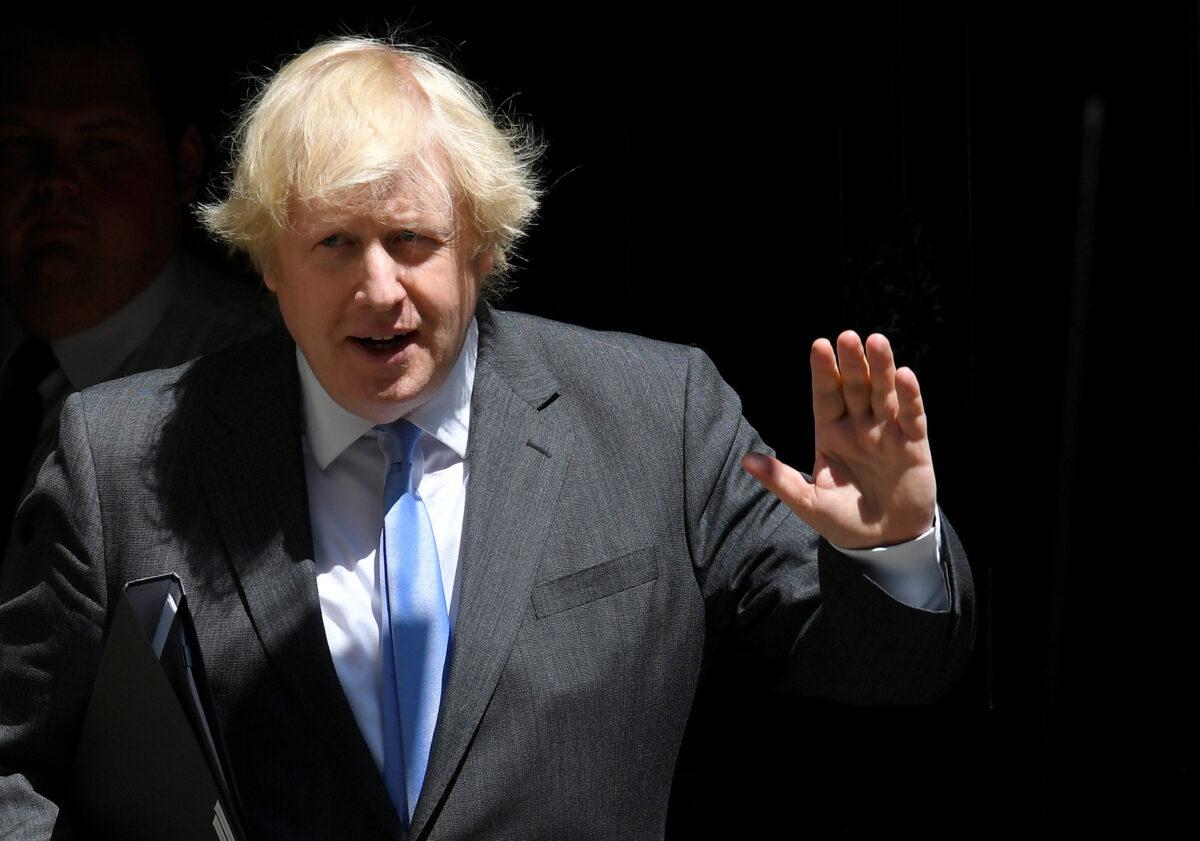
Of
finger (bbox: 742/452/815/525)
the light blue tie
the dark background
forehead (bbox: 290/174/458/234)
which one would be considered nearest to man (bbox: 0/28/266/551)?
the dark background

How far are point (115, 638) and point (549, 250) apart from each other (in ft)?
5.64

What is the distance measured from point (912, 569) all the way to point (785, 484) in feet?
0.71

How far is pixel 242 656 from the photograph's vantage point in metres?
1.94

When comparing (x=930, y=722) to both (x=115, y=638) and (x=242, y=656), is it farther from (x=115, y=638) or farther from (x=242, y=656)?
(x=115, y=638)

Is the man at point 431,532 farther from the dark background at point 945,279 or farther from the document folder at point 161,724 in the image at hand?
the dark background at point 945,279

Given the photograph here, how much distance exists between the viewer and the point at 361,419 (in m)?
2.08

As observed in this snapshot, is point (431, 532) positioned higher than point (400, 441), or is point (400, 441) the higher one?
point (400, 441)

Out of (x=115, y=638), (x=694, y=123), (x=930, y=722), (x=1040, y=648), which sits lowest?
(x=930, y=722)

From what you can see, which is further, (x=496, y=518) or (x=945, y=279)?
(x=945, y=279)

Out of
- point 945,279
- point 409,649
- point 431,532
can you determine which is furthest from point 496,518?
point 945,279

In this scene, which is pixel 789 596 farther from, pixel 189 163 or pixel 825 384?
pixel 189 163

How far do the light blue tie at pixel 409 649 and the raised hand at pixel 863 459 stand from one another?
479 mm

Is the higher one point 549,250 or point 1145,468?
point 549,250

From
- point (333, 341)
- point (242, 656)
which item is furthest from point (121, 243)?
point (242, 656)
